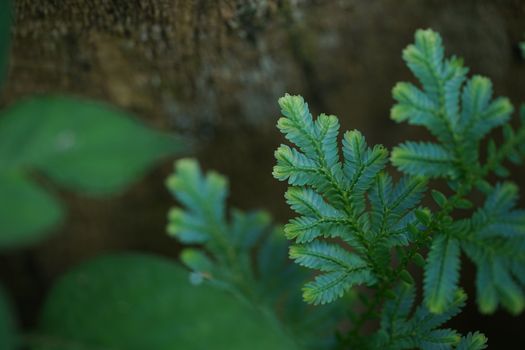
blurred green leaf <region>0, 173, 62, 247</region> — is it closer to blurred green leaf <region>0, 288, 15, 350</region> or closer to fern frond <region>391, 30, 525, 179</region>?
blurred green leaf <region>0, 288, 15, 350</region>

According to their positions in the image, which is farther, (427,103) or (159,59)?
(159,59)

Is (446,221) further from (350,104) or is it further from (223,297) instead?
(350,104)

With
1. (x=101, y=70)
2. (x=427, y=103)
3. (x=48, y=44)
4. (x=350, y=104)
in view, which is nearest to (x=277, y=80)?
(x=350, y=104)

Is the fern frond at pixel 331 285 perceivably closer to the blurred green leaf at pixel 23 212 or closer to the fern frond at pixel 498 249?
the fern frond at pixel 498 249

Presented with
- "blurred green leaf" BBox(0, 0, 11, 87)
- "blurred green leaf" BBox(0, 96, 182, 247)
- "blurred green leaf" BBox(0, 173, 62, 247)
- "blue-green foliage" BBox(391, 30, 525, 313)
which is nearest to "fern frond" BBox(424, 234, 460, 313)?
"blue-green foliage" BBox(391, 30, 525, 313)

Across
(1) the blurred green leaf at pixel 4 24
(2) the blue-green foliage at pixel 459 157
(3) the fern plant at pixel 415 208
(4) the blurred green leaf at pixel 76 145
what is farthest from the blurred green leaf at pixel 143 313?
(1) the blurred green leaf at pixel 4 24

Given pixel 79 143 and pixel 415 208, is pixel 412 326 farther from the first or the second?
pixel 79 143

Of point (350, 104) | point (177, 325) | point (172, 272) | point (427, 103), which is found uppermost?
point (350, 104)
